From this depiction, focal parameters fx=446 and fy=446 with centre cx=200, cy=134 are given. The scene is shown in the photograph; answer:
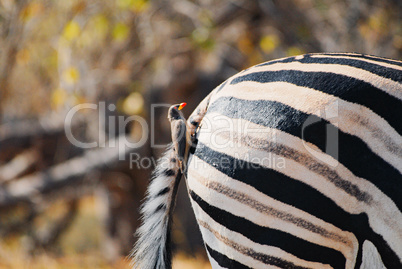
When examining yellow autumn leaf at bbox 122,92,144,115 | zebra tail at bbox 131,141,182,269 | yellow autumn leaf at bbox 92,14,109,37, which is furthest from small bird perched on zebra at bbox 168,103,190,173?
yellow autumn leaf at bbox 92,14,109,37

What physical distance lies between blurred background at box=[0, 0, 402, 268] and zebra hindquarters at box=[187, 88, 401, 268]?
10.9ft

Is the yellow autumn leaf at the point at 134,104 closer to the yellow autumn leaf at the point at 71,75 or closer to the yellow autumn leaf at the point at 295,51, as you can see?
the yellow autumn leaf at the point at 71,75

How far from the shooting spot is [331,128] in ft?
4.63

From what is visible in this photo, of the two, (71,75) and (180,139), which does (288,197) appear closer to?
(180,139)

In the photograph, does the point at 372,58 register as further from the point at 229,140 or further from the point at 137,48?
the point at 137,48

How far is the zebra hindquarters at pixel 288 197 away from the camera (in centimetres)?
138

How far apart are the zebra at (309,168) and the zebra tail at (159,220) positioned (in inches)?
9.9

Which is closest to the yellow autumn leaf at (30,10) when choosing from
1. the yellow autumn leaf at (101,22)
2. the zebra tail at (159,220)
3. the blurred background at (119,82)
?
the blurred background at (119,82)

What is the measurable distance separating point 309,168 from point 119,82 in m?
4.56

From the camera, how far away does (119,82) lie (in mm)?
5695

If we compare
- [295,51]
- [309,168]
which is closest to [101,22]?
[295,51]

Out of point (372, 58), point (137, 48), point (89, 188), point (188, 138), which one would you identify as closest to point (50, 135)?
point (89, 188)

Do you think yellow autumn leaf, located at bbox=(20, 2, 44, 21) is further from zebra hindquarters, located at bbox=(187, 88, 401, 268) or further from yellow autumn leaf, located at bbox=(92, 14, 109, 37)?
zebra hindquarters, located at bbox=(187, 88, 401, 268)

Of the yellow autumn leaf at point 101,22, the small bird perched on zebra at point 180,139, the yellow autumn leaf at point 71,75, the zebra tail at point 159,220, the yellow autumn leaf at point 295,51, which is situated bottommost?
the zebra tail at point 159,220
